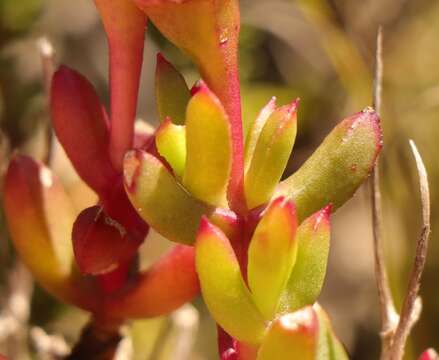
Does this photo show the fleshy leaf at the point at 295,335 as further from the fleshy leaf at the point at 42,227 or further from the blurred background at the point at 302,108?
the blurred background at the point at 302,108

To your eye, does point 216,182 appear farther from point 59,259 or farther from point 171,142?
point 59,259

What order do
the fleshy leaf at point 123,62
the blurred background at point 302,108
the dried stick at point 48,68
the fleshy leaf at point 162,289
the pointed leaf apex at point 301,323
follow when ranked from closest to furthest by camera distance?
the pointed leaf apex at point 301,323 < the fleshy leaf at point 123,62 < the fleshy leaf at point 162,289 < the dried stick at point 48,68 < the blurred background at point 302,108

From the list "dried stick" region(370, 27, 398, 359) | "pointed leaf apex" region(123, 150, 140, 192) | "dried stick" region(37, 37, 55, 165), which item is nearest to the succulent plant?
"pointed leaf apex" region(123, 150, 140, 192)

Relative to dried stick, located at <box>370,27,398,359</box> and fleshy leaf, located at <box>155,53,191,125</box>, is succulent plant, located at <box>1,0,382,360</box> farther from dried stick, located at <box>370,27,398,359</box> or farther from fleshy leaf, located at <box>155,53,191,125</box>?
dried stick, located at <box>370,27,398,359</box>

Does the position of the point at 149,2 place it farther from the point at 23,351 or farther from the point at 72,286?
the point at 23,351

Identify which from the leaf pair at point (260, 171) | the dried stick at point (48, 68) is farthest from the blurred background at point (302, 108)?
the leaf pair at point (260, 171)

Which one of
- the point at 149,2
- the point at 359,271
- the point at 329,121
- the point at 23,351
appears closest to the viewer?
the point at 149,2

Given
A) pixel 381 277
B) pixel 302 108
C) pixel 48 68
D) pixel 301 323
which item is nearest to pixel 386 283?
pixel 381 277

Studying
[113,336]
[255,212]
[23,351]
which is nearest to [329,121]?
[23,351]
